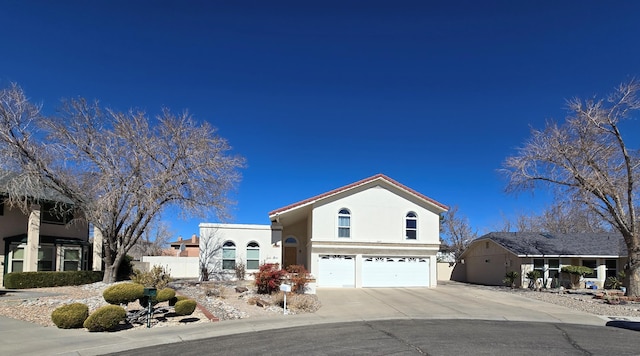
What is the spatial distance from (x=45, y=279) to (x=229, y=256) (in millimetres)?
10478

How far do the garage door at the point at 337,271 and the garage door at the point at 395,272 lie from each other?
0.80 meters

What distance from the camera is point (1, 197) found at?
2475 cm

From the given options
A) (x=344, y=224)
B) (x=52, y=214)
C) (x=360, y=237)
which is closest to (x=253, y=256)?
(x=344, y=224)

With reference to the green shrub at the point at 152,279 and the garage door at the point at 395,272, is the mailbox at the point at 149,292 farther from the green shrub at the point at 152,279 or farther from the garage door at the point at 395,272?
the garage door at the point at 395,272

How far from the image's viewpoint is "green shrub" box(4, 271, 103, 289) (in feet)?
73.8

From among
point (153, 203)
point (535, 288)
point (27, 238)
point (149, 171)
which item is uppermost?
point (149, 171)

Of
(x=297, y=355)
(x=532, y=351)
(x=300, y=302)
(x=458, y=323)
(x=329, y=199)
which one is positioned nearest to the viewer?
(x=297, y=355)

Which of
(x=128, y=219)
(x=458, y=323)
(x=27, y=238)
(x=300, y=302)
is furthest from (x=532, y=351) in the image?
(x=27, y=238)

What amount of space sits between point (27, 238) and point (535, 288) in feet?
98.8

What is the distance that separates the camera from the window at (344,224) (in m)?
29.4

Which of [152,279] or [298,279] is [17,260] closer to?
[152,279]

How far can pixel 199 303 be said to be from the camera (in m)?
17.7

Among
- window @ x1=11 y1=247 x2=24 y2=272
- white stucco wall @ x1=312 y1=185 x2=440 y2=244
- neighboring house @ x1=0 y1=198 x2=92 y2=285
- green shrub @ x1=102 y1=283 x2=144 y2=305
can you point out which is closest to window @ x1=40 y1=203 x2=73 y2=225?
neighboring house @ x1=0 y1=198 x2=92 y2=285

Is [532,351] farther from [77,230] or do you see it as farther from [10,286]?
[77,230]
